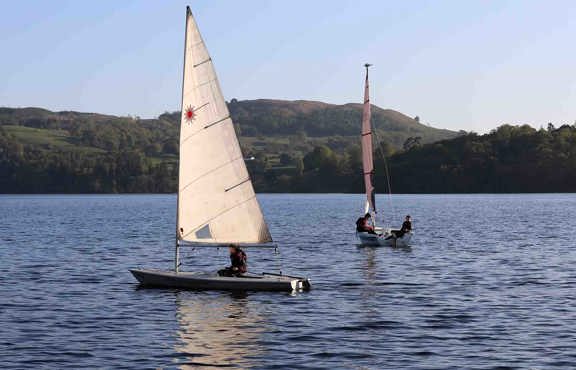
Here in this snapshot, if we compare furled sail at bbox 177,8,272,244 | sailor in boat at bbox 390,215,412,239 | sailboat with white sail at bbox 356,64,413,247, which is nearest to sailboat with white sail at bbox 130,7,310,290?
furled sail at bbox 177,8,272,244

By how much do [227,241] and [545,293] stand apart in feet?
52.7

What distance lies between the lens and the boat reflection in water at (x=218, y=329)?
2955 cm

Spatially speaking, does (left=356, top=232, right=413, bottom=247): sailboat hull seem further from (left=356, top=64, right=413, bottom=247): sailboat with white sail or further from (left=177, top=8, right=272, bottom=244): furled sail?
(left=177, top=8, right=272, bottom=244): furled sail

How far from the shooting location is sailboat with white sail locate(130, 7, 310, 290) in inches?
1666

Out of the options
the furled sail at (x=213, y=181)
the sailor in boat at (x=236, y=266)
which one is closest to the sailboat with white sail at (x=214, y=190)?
the furled sail at (x=213, y=181)

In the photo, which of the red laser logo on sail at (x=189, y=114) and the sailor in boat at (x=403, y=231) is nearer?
the red laser logo on sail at (x=189, y=114)

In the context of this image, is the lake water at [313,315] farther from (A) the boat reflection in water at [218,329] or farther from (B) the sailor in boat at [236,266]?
(B) the sailor in boat at [236,266]

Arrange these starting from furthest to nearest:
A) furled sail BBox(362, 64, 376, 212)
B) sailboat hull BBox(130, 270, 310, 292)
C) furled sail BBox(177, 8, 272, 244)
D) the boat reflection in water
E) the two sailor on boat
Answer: furled sail BBox(362, 64, 376, 212)
the two sailor on boat
sailboat hull BBox(130, 270, 310, 292)
furled sail BBox(177, 8, 272, 244)
the boat reflection in water

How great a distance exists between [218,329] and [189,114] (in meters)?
11.4

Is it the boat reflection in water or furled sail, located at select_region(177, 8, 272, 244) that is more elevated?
furled sail, located at select_region(177, 8, 272, 244)

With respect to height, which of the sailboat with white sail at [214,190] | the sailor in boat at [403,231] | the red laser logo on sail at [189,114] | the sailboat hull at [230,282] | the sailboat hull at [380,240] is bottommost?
the sailboat hull at [230,282]

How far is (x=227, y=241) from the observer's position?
42938 millimetres

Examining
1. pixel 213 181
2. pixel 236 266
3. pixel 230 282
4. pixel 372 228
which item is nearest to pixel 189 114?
pixel 213 181

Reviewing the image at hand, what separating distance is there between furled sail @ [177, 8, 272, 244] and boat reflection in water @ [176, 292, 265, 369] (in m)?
2.86
